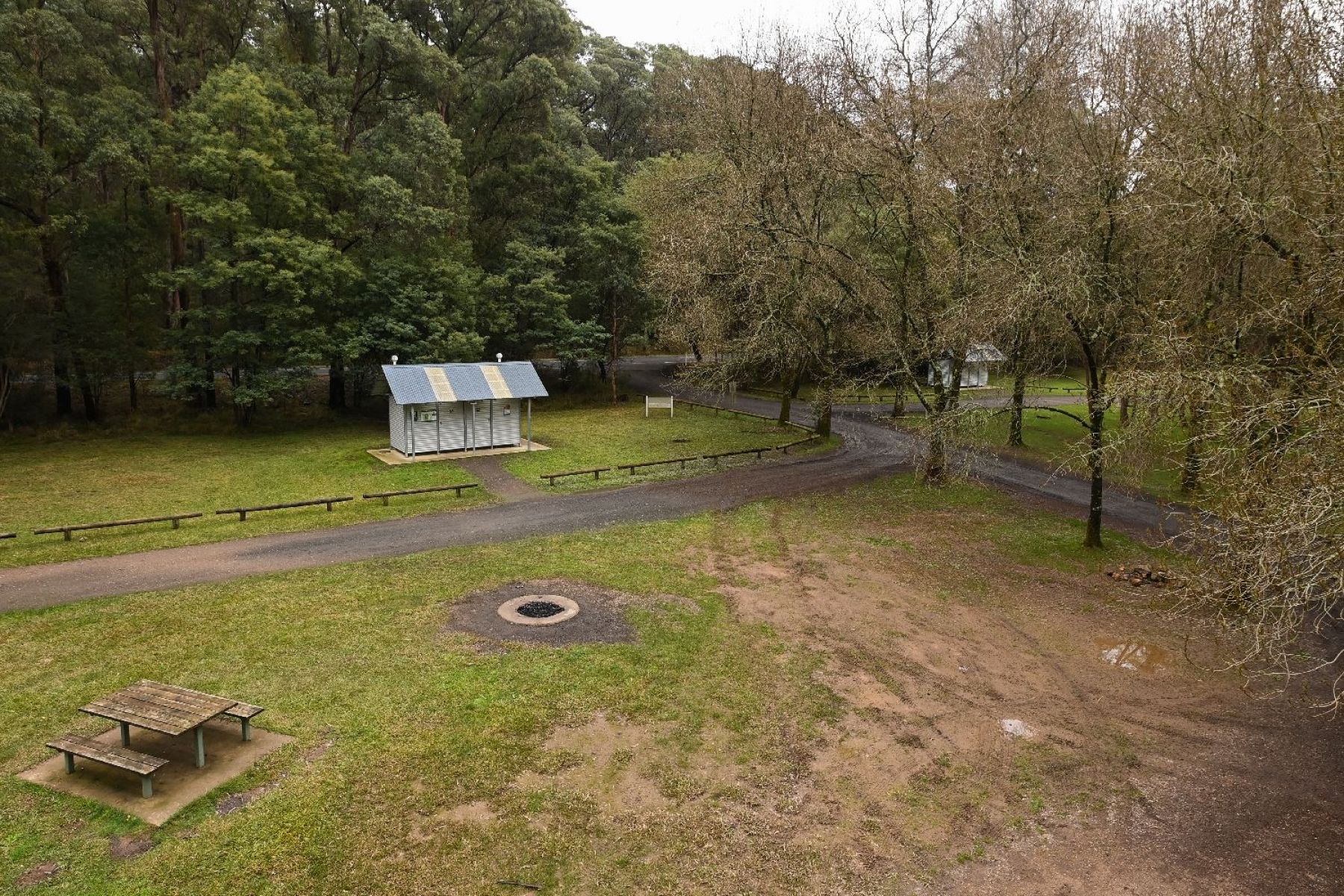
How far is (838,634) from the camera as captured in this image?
12.6 metres

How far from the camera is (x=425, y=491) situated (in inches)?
786

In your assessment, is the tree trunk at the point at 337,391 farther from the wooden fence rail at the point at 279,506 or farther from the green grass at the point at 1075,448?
the green grass at the point at 1075,448

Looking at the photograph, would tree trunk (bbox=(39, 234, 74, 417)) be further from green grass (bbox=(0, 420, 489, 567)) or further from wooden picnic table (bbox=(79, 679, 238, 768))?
wooden picnic table (bbox=(79, 679, 238, 768))

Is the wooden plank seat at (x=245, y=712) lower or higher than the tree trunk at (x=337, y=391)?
lower

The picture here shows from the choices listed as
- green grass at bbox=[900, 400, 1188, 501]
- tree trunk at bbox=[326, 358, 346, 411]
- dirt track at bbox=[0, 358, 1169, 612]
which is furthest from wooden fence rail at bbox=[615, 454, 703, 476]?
tree trunk at bbox=[326, 358, 346, 411]

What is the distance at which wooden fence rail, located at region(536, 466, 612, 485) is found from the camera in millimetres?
22453

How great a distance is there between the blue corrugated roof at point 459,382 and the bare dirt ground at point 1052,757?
15260 millimetres

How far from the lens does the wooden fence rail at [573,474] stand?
22.5 m

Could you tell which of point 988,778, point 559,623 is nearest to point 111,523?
point 559,623

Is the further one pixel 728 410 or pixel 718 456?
pixel 728 410

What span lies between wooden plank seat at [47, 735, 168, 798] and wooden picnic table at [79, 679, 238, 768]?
0.96 feet

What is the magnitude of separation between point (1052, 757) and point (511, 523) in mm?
12988

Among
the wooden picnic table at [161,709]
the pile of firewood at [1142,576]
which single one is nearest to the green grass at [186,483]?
the wooden picnic table at [161,709]

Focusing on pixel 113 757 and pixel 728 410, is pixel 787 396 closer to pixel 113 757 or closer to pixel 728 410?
pixel 728 410
